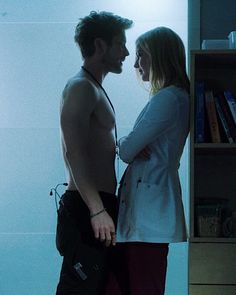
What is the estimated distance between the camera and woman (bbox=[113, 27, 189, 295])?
5.96 ft

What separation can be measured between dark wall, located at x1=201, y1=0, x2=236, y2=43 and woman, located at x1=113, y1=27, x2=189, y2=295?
0.55 m

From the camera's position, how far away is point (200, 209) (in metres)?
2.01

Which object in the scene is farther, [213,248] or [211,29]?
[211,29]

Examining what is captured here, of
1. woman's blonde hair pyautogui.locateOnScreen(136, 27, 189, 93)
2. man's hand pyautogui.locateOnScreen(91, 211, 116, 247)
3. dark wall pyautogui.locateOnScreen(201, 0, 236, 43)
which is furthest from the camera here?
dark wall pyautogui.locateOnScreen(201, 0, 236, 43)

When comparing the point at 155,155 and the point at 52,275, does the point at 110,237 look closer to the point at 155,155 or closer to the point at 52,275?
the point at 155,155

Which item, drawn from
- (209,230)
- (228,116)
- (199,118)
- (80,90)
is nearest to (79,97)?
(80,90)

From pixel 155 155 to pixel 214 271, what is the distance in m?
0.48

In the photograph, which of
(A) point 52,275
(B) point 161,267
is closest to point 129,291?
(B) point 161,267

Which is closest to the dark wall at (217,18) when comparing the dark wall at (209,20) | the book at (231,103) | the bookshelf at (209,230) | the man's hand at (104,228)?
the dark wall at (209,20)

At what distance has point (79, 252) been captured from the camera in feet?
6.10

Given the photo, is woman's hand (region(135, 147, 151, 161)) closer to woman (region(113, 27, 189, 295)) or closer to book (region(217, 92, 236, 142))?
woman (region(113, 27, 189, 295))

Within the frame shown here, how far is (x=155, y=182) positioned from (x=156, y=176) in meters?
0.02

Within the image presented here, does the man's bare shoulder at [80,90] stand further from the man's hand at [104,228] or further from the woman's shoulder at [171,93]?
the man's hand at [104,228]

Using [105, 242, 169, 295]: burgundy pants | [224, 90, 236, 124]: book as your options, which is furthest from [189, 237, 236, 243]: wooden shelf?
[224, 90, 236, 124]: book
